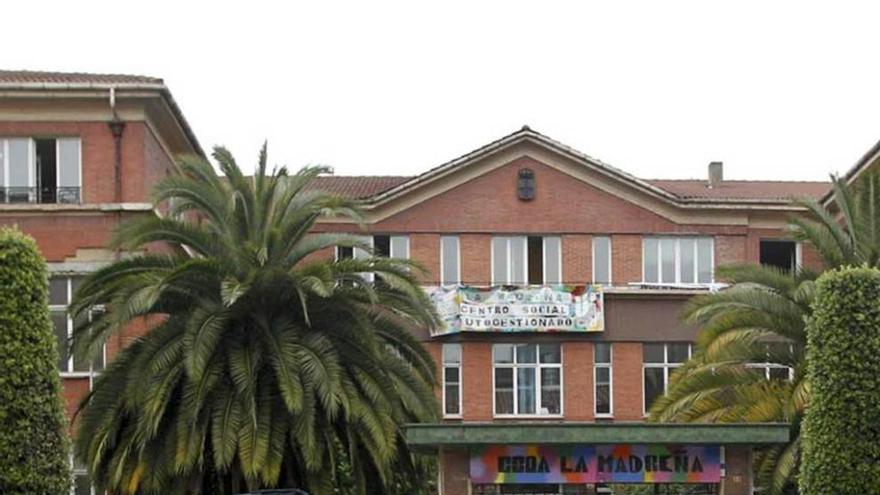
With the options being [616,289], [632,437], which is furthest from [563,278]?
[632,437]

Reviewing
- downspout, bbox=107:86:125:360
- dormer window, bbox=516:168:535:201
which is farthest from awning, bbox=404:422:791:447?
dormer window, bbox=516:168:535:201

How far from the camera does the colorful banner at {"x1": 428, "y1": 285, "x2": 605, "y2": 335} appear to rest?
50812 mm

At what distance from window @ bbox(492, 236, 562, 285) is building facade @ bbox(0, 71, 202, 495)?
13602mm

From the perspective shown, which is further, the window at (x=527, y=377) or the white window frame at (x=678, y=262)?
the white window frame at (x=678, y=262)

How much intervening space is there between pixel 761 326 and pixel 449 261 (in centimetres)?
1609

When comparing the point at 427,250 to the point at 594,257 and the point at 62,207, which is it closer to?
the point at 594,257

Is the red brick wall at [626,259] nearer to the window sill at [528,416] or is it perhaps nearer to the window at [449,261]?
the window sill at [528,416]

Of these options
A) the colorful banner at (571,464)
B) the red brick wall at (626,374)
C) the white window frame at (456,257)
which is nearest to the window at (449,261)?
the white window frame at (456,257)

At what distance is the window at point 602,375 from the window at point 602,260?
6.21 feet

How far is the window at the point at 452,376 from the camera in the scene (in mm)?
51438

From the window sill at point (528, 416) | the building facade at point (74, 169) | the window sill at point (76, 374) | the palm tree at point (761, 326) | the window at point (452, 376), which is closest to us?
the palm tree at point (761, 326)

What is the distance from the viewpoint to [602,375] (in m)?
51.8

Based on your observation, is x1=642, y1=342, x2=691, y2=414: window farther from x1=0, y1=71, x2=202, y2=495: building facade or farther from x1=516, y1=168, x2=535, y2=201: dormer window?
x1=0, y1=71, x2=202, y2=495: building facade

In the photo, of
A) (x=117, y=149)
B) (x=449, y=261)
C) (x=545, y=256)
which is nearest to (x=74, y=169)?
(x=117, y=149)
